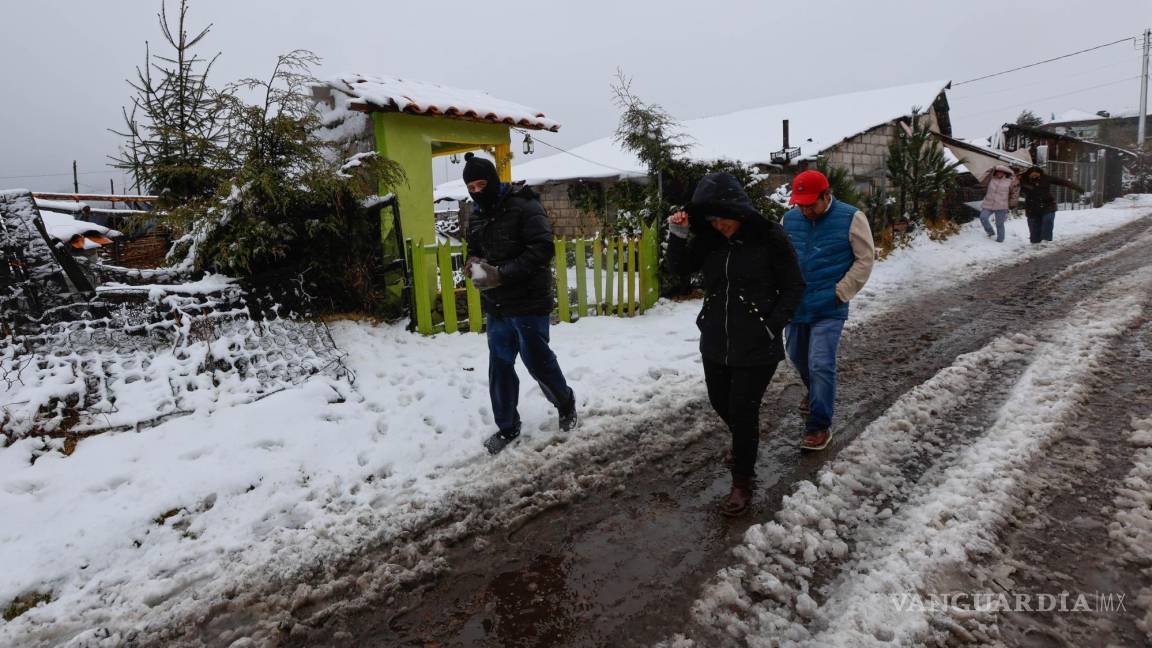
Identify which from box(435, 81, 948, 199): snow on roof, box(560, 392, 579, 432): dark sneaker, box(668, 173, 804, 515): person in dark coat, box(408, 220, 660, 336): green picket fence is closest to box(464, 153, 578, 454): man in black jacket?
box(560, 392, 579, 432): dark sneaker

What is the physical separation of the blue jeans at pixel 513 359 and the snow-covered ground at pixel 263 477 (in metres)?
0.28

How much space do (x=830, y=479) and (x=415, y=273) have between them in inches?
174

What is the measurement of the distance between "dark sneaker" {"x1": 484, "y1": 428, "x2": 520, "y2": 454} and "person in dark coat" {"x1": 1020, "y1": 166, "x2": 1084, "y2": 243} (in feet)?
44.8

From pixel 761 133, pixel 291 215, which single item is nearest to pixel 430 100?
pixel 291 215

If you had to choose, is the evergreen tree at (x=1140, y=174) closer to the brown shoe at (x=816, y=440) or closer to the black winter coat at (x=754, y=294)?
the brown shoe at (x=816, y=440)

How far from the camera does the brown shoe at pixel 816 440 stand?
140 inches

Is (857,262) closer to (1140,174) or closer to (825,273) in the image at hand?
(825,273)

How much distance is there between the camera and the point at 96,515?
9.73ft

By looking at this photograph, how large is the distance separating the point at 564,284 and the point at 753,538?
4.32 m

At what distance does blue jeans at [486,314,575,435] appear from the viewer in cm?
371

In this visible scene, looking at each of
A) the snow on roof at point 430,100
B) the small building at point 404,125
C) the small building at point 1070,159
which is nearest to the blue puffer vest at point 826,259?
the small building at point 404,125

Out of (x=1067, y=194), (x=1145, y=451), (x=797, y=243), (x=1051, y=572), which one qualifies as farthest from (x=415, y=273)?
(x=1067, y=194)

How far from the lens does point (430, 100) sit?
7422 mm

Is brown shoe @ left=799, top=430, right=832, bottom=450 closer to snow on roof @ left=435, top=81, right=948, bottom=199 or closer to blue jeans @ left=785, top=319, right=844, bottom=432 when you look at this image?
blue jeans @ left=785, top=319, right=844, bottom=432
